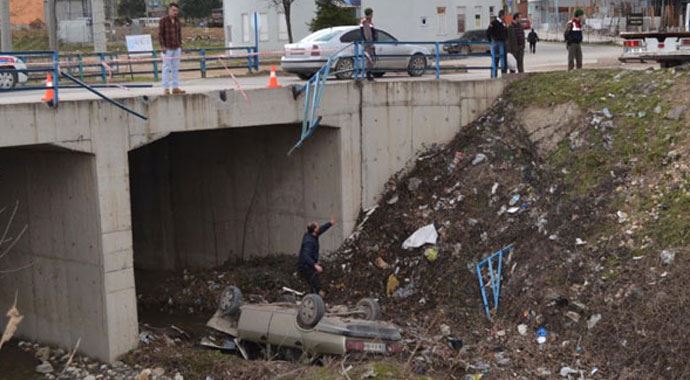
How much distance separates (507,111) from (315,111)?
4.19 m

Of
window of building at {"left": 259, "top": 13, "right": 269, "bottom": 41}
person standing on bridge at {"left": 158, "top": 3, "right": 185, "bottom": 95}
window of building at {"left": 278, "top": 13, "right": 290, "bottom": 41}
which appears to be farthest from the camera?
window of building at {"left": 259, "top": 13, "right": 269, "bottom": 41}

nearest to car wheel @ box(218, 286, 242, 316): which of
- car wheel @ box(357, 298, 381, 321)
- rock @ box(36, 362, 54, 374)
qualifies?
car wheel @ box(357, 298, 381, 321)

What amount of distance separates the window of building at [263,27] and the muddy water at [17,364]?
1343 inches

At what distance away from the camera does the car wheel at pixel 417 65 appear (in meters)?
22.9

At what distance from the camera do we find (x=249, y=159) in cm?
2056

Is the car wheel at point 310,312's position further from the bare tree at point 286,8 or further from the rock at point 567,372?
the bare tree at point 286,8

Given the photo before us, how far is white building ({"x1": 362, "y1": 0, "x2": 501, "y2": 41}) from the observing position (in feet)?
160

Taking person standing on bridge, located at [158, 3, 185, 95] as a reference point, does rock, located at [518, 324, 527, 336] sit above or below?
below

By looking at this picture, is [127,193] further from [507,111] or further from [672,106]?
[672,106]

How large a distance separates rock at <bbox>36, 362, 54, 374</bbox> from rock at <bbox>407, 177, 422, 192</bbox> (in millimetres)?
7494

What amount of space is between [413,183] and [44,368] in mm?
7751

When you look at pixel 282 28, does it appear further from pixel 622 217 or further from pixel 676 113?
pixel 622 217

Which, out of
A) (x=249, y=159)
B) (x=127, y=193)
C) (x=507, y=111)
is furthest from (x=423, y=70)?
(x=127, y=193)

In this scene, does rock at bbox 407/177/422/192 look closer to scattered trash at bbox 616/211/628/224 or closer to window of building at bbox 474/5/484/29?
scattered trash at bbox 616/211/628/224
